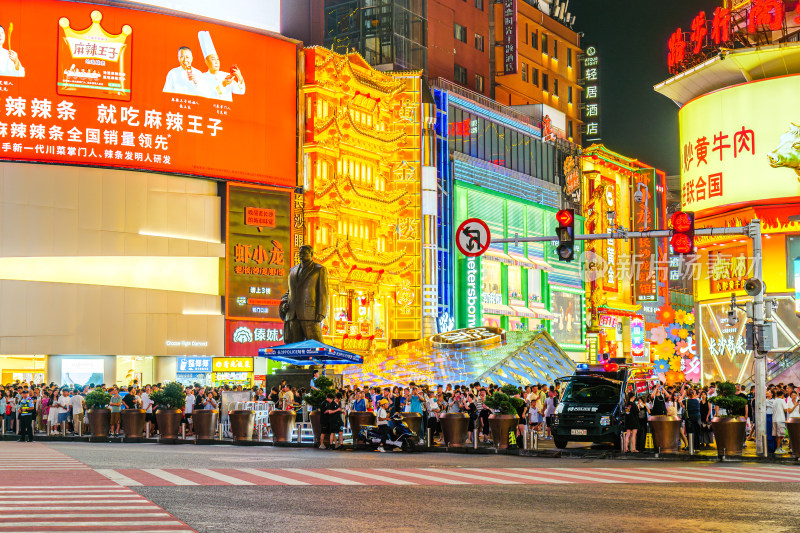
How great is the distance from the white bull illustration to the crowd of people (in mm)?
25473

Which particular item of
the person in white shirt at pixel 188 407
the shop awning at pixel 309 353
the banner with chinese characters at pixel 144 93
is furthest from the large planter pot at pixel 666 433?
the banner with chinese characters at pixel 144 93

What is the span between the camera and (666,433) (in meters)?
26.5

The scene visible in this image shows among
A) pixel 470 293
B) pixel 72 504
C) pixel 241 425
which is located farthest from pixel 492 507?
pixel 470 293

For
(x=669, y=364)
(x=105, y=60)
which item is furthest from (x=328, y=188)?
(x=669, y=364)

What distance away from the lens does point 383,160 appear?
66312 millimetres

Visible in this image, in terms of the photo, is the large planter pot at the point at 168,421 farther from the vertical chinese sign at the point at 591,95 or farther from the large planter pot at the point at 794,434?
the vertical chinese sign at the point at 591,95

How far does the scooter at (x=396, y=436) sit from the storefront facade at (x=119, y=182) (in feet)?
106

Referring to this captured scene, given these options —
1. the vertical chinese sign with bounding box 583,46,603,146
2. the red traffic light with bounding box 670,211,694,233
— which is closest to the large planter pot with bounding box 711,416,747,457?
the red traffic light with bounding box 670,211,694,233

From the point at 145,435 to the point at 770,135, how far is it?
39279mm

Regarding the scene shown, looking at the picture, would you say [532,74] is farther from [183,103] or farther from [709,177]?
[183,103]

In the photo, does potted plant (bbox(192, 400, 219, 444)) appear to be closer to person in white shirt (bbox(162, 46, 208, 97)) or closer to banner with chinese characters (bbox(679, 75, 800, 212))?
person in white shirt (bbox(162, 46, 208, 97))

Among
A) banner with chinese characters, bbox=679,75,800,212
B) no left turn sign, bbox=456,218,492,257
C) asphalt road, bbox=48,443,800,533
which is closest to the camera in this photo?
asphalt road, bbox=48,443,800,533

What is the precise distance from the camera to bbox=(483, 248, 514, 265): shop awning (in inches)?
2916

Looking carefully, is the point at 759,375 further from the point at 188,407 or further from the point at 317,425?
the point at 188,407
